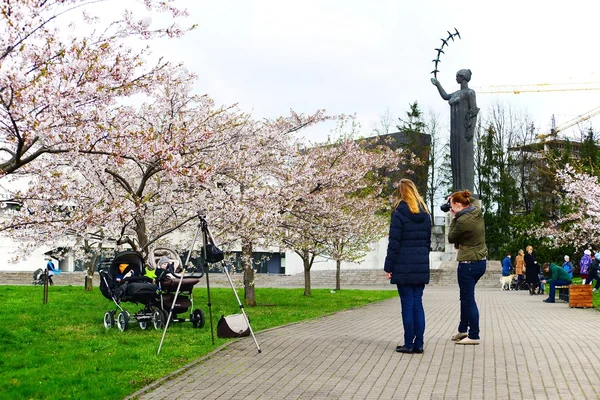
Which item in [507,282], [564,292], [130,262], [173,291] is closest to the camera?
[173,291]

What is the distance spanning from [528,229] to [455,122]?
24.0 metres

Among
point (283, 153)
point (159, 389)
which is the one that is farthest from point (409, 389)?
point (283, 153)

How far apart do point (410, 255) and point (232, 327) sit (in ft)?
10.3

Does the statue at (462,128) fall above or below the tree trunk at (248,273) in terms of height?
above

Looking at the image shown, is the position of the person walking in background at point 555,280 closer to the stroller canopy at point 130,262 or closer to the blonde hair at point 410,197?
the stroller canopy at point 130,262

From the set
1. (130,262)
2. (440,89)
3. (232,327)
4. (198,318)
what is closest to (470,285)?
(232,327)

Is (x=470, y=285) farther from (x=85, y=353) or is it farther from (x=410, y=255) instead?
(x=85, y=353)

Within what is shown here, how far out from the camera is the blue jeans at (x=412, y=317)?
975 centimetres

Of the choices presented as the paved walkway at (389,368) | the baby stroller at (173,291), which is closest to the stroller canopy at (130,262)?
the baby stroller at (173,291)

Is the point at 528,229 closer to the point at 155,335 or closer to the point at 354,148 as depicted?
the point at 354,148

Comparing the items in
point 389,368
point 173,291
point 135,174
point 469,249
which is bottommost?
point 389,368

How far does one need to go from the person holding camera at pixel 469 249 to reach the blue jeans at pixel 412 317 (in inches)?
33.7

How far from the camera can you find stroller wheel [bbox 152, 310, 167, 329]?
43.5ft

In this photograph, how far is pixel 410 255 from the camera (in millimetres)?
9688
